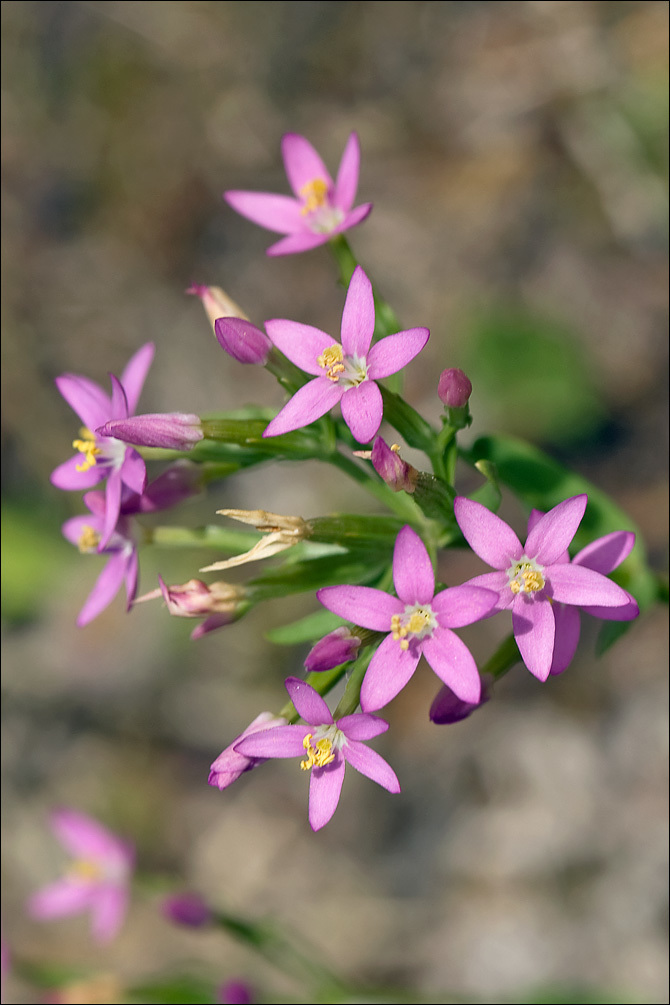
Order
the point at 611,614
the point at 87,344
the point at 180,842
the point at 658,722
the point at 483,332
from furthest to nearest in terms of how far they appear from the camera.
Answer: the point at 87,344 < the point at 180,842 < the point at 483,332 < the point at 658,722 < the point at 611,614

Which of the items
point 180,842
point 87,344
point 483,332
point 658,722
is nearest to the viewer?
point 658,722

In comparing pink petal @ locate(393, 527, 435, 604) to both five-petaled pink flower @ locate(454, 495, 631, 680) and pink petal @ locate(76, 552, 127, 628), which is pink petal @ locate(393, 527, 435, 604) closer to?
five-petaled pink flower @ locate(454, 495, 631, 680)

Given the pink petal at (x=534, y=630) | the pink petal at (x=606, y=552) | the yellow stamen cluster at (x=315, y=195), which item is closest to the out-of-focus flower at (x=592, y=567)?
the pink petal at (x=606, y=552)

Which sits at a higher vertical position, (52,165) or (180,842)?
(52,165)

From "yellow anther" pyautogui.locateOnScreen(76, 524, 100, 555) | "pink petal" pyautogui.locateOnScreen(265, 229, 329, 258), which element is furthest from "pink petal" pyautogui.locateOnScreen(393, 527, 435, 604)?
"pink petal" pyautogui.locateOnScreen(265, 229, 329, 258)

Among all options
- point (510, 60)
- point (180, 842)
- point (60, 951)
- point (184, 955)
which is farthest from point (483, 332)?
point (60, 951)

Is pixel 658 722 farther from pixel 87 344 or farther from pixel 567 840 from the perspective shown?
pixel 87 344
